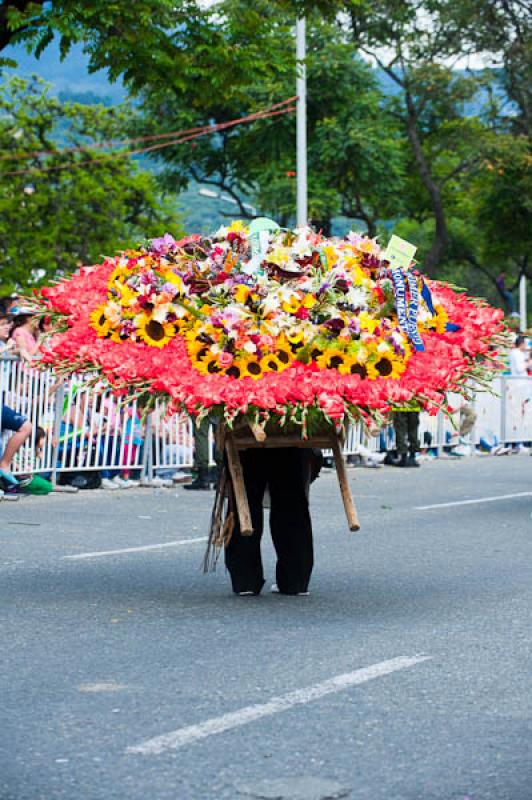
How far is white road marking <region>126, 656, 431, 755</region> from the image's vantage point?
5242mm

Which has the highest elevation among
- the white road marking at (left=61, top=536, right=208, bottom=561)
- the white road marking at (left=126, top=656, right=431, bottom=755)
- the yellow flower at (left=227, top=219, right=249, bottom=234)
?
the yellow flower at (left=227, top=219, right=249, bottom=234)

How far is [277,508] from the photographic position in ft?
28.3

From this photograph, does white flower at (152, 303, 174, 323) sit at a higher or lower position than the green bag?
higher

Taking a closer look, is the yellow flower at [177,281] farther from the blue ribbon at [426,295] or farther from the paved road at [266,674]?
the paved road at [266,674]

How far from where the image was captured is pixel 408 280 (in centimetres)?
813

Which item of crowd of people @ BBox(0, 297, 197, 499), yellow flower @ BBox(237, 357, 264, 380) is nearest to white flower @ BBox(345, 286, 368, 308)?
yellow flower @ BBox(237, 357, 264, 380)

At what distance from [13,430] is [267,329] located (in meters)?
8.03

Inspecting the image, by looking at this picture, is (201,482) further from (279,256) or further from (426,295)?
(279,256)

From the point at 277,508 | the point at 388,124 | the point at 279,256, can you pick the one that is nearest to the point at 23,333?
the point at 277,508

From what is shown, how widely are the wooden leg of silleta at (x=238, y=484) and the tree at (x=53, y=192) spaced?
53.2 metres

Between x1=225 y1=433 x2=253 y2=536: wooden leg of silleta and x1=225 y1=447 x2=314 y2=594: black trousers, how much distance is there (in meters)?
0.23

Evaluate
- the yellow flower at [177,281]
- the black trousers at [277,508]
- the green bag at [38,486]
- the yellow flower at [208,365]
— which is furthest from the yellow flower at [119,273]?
the green bag at [38,486]

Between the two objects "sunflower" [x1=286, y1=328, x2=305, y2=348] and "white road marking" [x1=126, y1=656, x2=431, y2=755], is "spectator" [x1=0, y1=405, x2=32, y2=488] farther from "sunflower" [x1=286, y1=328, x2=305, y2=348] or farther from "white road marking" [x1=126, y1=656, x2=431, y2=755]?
"white road marking" [x1=126, y1=656, x2=431, y2=755]

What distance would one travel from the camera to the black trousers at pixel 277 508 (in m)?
8.58
